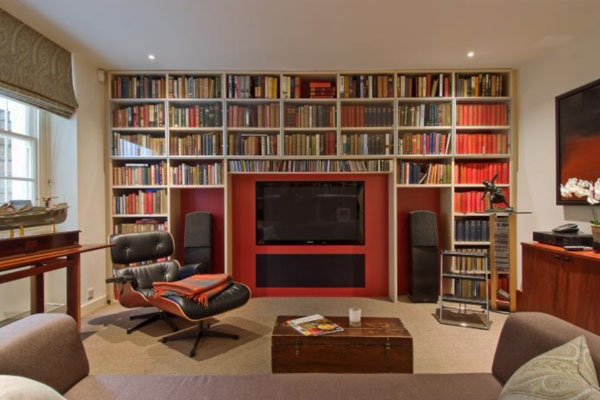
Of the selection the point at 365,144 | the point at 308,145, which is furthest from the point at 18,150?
the point at 365,144

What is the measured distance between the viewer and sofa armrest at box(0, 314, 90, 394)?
3.51 ft

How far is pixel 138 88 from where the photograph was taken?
3.57 m

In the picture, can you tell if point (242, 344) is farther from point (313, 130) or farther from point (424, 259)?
point (313, 130)

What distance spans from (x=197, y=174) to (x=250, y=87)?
3.87 feet

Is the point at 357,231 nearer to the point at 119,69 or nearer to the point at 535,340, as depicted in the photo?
the point at 535,340

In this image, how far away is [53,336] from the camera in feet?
4.07

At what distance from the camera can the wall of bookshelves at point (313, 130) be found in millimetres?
3551

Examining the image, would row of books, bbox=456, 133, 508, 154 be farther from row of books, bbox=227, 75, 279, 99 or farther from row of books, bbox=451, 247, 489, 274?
row of books, bbox=227, 75, 279, 99

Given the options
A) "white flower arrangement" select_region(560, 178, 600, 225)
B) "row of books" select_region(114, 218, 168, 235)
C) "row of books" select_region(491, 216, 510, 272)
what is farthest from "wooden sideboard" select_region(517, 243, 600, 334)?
"row of books" select_region(114, 218, 168, 235)

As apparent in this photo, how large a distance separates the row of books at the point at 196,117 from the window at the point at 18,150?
1260mm

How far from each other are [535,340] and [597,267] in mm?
1388

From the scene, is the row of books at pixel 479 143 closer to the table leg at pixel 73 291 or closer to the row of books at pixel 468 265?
the row of books at pixel 468 265

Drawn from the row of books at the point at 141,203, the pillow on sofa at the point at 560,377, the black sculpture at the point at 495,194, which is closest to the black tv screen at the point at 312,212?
the row of books at the point at 141,203

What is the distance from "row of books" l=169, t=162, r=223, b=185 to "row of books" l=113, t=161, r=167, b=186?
0.12m
